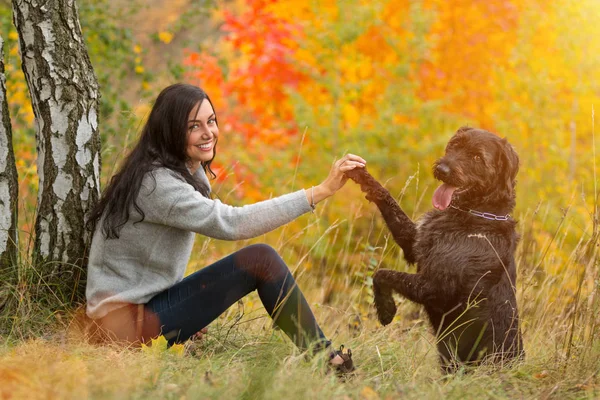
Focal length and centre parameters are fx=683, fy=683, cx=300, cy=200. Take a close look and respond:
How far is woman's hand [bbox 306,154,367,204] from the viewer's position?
120 inches

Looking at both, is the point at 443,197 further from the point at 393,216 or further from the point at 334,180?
the point at 334,180

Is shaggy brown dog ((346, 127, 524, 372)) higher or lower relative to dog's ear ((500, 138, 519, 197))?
lower

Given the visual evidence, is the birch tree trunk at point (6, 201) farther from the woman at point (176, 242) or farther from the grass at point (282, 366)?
the woman at point (176, 242)

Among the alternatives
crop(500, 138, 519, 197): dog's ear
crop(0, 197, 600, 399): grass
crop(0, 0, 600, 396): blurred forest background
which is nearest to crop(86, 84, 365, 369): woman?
crop(0, 197, 600, 399): grass

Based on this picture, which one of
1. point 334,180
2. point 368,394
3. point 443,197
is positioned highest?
point 334,180

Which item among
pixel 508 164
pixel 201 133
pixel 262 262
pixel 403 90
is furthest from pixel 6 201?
pixel 403 90

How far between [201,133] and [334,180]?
666 millimetres

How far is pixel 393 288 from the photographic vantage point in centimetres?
345

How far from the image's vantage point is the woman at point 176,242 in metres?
3.01

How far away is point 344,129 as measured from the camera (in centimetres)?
913

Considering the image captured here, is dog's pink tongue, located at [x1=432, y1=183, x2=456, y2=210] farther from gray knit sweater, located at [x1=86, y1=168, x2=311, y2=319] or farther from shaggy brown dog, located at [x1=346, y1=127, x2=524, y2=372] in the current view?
gray knit sweater, located at [x1=86, y1=168, x2=311, y2=319]

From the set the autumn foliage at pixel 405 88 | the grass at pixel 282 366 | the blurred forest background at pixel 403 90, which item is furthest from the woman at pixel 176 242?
the autumn foliage at pixel 405 88

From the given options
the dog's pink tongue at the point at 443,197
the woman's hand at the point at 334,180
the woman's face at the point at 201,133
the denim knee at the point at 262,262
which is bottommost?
the denim knee at the point at 262,262

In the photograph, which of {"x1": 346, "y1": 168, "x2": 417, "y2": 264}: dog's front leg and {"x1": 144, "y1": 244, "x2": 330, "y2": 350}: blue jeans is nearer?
{"x1": 144, "y1": 244, "x2": 330, "y2": 350}: blue jeans
